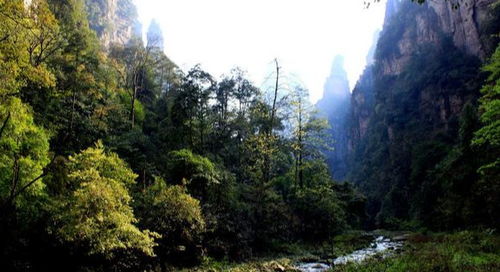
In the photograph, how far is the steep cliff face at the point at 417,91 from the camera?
2036 inches

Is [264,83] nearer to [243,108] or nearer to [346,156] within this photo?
[243,108]

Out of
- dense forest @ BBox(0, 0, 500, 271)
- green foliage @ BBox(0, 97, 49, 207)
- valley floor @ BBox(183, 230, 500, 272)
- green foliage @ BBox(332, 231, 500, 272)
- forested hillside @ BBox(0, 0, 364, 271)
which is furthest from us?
green foliage @ BBox(0, 97, 49, 207)

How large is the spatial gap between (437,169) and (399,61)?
60.3 meters

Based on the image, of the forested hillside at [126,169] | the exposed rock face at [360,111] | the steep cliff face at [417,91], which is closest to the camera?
the forested hillside at [126,169]

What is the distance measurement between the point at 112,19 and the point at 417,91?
237 ft

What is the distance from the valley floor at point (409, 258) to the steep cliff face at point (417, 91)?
25863 mm

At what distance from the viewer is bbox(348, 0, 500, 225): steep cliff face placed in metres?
51.7

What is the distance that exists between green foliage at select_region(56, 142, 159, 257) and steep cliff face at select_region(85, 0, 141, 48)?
58.2 metres

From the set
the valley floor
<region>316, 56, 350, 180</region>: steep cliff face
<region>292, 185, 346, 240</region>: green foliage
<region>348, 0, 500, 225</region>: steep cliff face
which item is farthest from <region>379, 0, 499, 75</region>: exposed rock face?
<region>316, 56, 350, 180</region>: steep cliff face

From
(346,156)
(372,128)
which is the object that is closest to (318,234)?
(372,128)

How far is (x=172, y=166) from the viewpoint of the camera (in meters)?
19.5

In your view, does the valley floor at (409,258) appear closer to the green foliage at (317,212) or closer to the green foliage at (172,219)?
the green foliage at (172,219)

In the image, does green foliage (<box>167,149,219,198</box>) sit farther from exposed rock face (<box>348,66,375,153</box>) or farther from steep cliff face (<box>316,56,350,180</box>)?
steep cliff face (<box>316,56,350,180</box>)

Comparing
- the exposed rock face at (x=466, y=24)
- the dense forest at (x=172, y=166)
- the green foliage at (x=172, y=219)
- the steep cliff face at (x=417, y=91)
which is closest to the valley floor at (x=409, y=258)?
the dense forest at (x=172, y=166)
